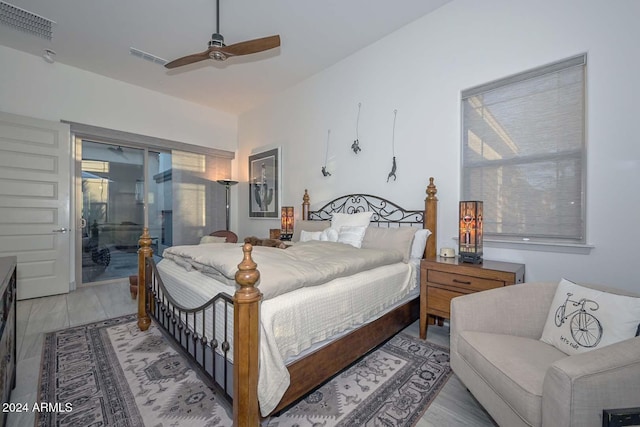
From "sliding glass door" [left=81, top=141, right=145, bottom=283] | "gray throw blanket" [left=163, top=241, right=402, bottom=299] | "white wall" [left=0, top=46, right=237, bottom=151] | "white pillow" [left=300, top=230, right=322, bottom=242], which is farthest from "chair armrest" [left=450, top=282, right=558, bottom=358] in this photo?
"white wall" [left=0, top=46, right=237, bottom=151]

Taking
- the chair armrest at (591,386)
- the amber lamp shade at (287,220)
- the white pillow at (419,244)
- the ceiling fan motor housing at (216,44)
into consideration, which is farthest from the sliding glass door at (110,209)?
the chair armrest at (591,386)

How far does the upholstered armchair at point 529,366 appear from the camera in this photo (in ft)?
3.18

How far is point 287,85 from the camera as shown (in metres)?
4.48

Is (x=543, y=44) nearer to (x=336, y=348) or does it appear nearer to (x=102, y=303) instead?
(x=336, y=348)

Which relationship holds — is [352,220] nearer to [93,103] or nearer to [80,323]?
[80,323]

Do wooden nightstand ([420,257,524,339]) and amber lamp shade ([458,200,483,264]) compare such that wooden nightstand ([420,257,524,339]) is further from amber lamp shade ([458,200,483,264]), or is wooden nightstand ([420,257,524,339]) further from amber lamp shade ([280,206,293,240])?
amber lamp shade ([280,206,293,240])

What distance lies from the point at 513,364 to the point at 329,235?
200cm

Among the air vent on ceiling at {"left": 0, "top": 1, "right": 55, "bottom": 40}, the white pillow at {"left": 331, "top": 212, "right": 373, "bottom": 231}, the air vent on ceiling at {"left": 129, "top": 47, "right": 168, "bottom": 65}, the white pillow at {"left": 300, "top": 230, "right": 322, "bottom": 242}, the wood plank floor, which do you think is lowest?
the wood plank floor

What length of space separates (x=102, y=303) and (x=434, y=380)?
3.80 m

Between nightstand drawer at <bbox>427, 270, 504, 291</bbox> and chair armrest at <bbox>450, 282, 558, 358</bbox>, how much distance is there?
34 cm

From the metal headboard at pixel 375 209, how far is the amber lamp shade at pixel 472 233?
583 millimetres

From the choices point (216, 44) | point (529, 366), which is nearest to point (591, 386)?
point (529, 366)

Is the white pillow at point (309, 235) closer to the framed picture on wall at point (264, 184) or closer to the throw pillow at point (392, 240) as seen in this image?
the throw pillow at point (392, 240)

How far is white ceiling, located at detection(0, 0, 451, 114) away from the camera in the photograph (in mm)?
2754
